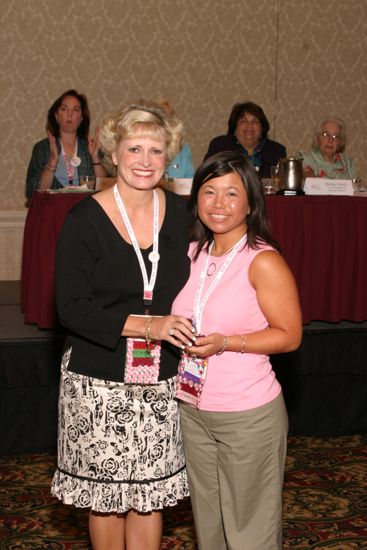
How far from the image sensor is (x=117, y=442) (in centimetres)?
244

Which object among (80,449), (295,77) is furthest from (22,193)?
(80,449)

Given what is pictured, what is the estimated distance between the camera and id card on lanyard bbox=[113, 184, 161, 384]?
2.37m

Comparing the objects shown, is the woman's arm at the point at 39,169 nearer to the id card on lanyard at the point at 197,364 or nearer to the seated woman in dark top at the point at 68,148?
the seated woman in dark top at the point at 68,148

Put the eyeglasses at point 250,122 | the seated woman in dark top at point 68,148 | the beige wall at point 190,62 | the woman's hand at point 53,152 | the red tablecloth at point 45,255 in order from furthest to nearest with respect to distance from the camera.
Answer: the beige wall at point 190,62
the eyeglasses at point 250,122
the seated woman in dark top at point 68,148
the woman's hand at point 53,152
the red tablecloth at point 45,255

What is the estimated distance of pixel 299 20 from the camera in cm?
811

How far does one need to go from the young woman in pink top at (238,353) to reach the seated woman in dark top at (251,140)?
417cm

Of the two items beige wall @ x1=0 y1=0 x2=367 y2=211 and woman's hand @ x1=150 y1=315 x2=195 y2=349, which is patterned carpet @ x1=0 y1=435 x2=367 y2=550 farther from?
beige wall @ x1=0 y1=0 x2=367 y2=211

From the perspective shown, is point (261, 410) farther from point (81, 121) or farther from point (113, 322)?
point (81, 121)

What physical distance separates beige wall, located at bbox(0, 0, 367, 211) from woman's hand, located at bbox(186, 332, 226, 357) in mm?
5705

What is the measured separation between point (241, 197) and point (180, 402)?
0.63 m

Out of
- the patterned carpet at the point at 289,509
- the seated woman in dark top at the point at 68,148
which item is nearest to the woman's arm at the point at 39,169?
the seated woman in dark top at the point at 68,148

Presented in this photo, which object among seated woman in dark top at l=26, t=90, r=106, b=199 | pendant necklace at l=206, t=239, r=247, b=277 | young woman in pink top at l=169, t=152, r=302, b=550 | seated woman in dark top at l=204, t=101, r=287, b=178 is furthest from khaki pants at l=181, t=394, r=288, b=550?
seated woman in dark top at l=204, t=101, r=287, b=178

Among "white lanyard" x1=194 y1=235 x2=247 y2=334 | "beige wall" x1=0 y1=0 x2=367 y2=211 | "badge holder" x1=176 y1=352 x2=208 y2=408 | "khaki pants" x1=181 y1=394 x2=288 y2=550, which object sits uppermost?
"beige wall" x1=0 y1=0 x2=367 y2=211

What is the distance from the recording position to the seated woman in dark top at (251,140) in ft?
21.3
